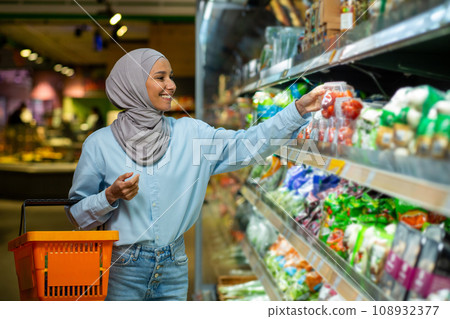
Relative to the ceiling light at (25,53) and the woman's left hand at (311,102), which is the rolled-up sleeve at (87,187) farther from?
the ceiling light at (25,53)

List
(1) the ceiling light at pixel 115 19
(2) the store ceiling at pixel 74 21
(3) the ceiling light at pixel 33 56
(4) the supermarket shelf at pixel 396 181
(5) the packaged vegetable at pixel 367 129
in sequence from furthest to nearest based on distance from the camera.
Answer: (3) the ceiling light at pixel 33 56
(2) the store ceiling at pixel 74 21
(1) the ceiling light at pixel 115 19
(5) the packaged vegetable at pixel 367 129
(4) the supermarket shelf at pixel 396 181

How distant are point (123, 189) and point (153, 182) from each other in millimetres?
202

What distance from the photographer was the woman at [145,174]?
175 centimetres

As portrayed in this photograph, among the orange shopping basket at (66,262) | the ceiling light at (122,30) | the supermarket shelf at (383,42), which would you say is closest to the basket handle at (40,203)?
the orange shopping basket at (66,262)

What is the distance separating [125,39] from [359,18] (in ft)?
3.17

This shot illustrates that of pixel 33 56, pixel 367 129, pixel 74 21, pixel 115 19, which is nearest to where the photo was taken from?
pixel 367 129

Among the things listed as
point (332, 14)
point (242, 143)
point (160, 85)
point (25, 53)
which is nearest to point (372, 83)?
point (332, 14)

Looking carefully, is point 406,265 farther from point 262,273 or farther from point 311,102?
point 262,273

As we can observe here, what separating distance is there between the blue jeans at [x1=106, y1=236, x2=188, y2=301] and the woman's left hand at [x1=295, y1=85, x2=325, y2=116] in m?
0.67

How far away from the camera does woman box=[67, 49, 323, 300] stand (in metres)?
1.75

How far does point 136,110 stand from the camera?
176 cm

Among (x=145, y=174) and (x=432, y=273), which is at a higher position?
(x=145, y=174)

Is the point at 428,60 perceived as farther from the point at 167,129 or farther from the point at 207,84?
the point at 207,84

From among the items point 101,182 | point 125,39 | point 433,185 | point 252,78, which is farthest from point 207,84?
point 433,185
